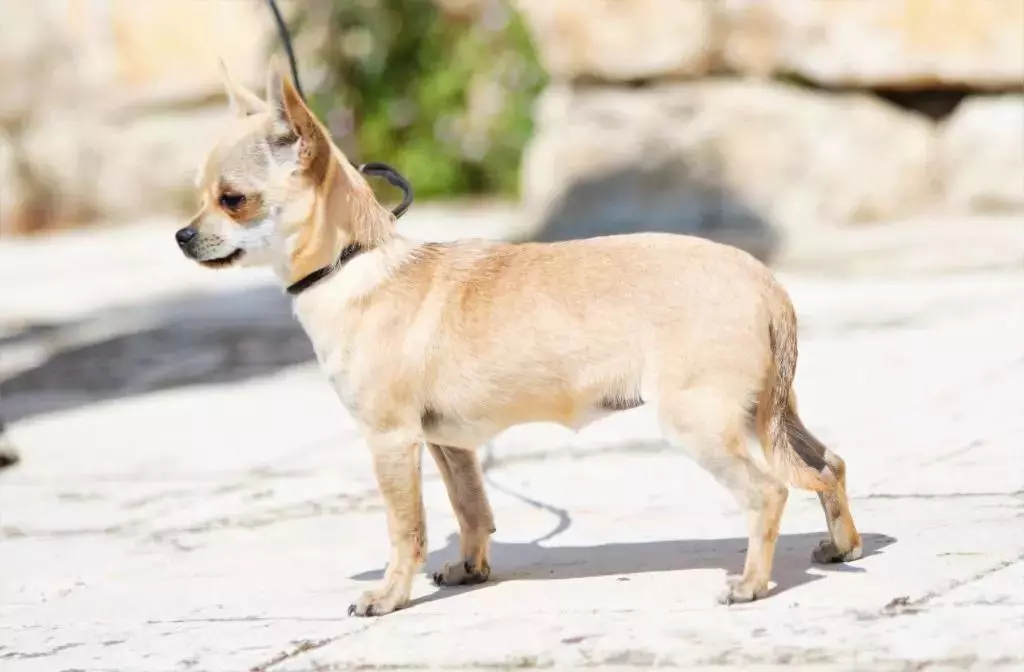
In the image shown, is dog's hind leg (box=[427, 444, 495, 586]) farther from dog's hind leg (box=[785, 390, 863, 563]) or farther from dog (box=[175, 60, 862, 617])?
dog's hind leg (box=[785, 390, 863, 563])

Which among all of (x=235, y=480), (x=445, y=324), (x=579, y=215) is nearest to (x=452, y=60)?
(x=579, y=215)

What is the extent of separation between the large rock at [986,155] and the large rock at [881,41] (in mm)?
136

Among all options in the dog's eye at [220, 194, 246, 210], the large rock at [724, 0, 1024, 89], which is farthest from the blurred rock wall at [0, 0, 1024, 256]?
the dog's eye at [220, 194, 246, 210]

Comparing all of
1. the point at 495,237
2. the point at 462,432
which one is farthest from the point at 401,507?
the point at 495,237

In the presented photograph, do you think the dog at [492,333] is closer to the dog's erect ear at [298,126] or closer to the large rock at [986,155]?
the dog's erect ear at [298,126]

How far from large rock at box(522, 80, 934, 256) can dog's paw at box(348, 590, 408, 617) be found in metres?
4.64

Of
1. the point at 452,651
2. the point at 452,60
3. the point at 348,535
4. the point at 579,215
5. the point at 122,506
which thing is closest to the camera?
the point at 452,651

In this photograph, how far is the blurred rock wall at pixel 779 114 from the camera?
25.6 ft

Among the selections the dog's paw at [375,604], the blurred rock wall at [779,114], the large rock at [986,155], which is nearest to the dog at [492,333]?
the dog's paw at [375,604]

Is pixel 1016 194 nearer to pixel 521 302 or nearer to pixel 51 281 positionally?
pixel 521 302

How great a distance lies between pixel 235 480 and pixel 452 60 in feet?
22.9

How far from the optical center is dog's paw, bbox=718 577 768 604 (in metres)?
3.21

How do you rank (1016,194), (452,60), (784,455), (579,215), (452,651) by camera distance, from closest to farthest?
(452,651) → (784,455) → (1016,194) → (579,215) → (452,60)

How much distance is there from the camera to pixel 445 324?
3.51 metres
